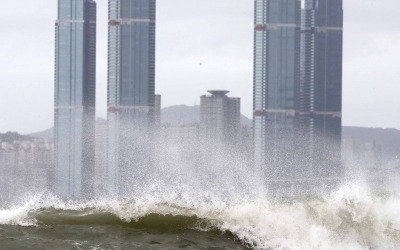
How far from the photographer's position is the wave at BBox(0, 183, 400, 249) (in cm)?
2959

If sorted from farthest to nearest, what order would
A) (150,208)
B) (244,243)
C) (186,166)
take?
(186,166) → (150,208) → (244,243)

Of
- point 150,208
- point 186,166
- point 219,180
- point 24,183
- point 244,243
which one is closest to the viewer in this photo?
point 244,243

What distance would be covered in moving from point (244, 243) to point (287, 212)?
2.43 metres

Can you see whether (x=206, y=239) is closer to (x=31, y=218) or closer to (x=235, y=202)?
(x=235, y=202)

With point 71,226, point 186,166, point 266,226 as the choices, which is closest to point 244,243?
point 266,226

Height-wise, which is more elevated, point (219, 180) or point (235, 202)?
point (235, 202)

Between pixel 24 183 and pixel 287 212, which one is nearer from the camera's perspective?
pixel 287 212

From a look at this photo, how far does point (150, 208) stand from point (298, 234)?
5.22 metres

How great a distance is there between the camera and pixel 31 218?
30.8m

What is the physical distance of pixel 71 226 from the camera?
30.2 meters

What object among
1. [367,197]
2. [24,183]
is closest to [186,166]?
[24,183]

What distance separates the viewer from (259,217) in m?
30.3

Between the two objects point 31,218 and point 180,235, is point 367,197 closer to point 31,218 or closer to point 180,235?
point 180,235

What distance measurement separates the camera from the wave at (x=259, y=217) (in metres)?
29.6
